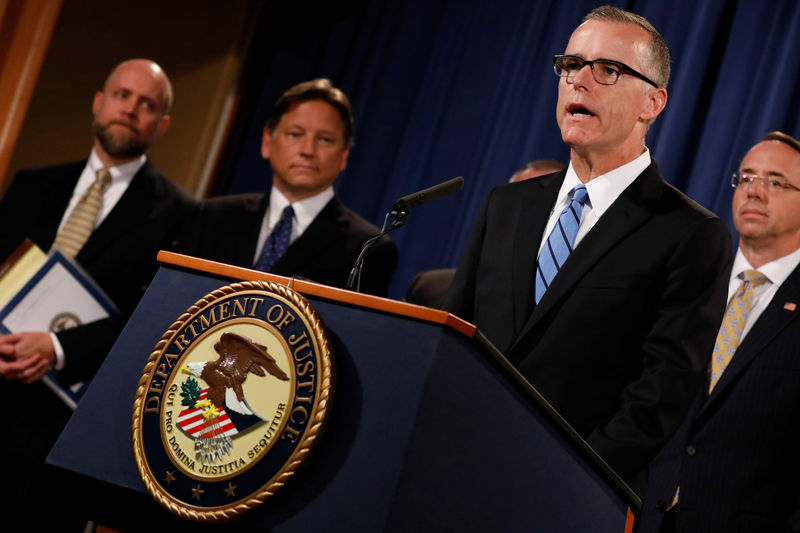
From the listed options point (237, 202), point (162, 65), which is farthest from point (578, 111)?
point (162, 65)

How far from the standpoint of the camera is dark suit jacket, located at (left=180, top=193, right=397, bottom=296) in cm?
284

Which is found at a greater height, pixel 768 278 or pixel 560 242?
pixel 768 278

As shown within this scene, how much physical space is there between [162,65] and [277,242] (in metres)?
2.48

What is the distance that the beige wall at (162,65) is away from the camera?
15.3 ft

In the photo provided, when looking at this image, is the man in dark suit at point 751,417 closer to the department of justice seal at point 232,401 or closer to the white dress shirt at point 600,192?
the white dress shirt at point 600,192

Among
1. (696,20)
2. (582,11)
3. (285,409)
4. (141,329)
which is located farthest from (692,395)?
(582,11)

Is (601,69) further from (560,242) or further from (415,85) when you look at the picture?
(415,85)

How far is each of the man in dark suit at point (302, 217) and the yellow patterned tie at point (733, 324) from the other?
102 cm

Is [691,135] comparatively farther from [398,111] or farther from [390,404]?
[390,404]

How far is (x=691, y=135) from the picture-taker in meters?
3.52

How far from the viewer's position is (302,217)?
300cm

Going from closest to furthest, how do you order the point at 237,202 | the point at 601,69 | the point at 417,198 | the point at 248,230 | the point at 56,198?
the point at 417,198, the point at 601,69, the point at 248,230, the point at 237,202, the point at 56,198

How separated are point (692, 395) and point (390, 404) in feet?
2.56

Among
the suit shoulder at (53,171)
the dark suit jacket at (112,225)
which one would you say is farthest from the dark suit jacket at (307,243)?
the suit shoulder at (53,171)
